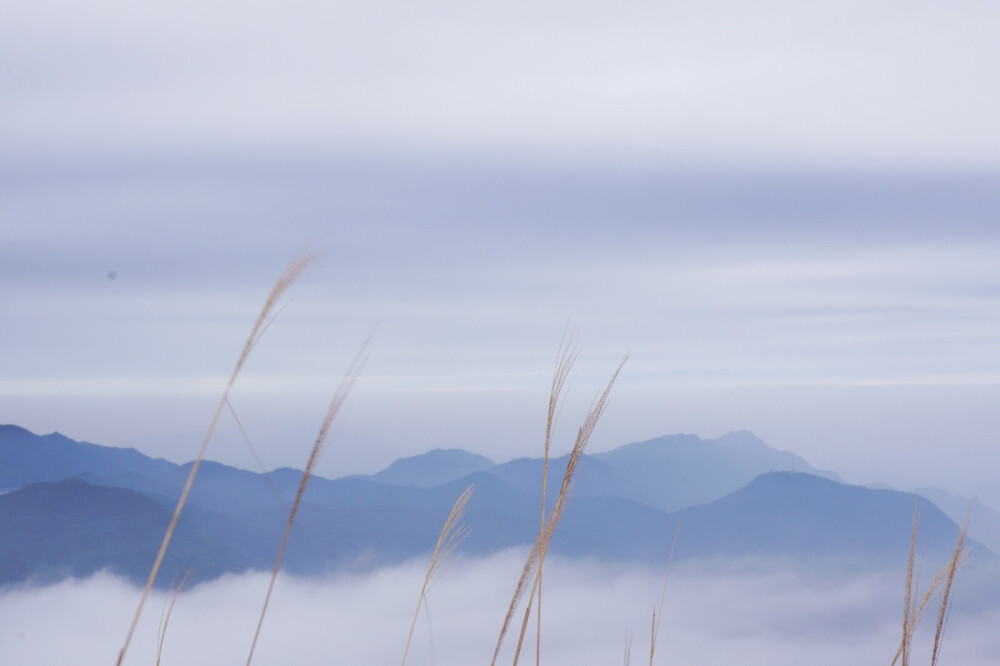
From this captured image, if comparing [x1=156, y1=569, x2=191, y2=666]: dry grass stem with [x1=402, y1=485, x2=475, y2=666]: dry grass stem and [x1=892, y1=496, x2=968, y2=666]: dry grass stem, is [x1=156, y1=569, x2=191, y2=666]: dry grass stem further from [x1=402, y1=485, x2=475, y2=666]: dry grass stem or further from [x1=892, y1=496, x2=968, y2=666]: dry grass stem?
[x1=892, y1=496, x2=968, y2=666]: dry grass stem

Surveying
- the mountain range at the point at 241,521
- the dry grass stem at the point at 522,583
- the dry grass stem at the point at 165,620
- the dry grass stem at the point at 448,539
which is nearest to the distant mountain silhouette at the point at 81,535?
the mountain range at the point at 241,521

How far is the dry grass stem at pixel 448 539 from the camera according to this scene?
5.95ft

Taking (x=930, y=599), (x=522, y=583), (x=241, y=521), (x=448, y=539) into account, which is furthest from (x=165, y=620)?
(x=241, y=521)

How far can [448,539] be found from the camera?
6.32ft

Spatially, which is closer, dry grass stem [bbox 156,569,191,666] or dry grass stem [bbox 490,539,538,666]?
dry grass stem [bbox 490,539,538,666]

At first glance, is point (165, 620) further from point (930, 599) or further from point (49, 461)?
point (49, 461)

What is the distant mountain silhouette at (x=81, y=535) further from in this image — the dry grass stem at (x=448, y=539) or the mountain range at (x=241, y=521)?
the dry grass stem at (x=448, y=539)

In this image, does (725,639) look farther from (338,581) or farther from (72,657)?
(72,657)

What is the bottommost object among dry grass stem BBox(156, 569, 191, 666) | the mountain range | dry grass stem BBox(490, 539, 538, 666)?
dry grass stem BBox(156, 569, 191, 666)

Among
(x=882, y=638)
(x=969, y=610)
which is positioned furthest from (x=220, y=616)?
(x=969, y=610)

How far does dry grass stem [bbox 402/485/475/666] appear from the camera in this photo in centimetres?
181

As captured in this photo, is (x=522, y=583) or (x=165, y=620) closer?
(x=522, y=583)

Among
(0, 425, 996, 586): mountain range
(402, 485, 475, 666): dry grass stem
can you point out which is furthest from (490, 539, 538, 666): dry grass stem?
(0, 425, 996, 586): mountain range

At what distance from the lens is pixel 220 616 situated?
161m
